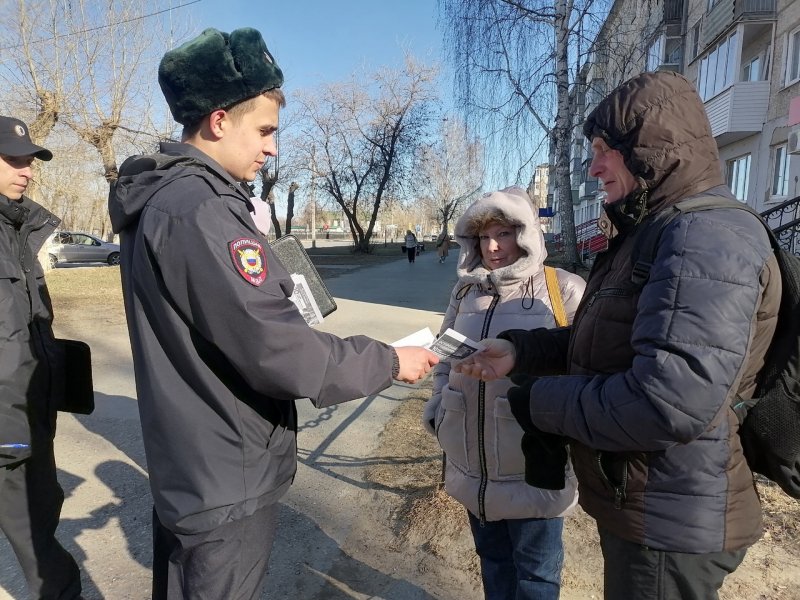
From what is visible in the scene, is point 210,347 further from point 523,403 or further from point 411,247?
point 411,247

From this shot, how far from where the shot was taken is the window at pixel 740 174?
15.3 metres

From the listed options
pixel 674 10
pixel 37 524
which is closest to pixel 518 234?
pixel 37 524

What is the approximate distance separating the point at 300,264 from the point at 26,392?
4.20 feet

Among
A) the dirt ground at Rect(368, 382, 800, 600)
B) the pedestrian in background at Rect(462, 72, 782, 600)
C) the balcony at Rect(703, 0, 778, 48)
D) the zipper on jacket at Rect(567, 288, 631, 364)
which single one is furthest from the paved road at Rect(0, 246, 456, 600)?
the balcony at Rect(703, 0, 778, 48)

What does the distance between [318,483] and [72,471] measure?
172 centimetres

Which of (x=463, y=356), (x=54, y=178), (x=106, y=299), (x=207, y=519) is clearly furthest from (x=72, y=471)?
(x=54, y=178)

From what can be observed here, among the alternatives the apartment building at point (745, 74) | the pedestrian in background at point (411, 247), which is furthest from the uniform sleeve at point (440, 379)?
the pedestrian in background at point (411, 247)

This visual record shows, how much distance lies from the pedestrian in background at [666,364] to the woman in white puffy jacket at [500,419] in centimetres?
53

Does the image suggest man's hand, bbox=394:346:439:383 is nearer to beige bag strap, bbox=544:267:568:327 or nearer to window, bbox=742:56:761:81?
beige bag strap, bbox=544:267:568:327

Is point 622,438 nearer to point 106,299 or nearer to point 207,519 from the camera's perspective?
point 207,519

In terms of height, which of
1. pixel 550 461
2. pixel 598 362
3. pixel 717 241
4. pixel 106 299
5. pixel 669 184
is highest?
pixel 669 184

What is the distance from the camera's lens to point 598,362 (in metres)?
1.40

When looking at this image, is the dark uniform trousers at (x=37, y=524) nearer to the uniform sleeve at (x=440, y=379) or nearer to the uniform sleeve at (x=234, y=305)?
the uniform sleeve at (x=234, y=305)

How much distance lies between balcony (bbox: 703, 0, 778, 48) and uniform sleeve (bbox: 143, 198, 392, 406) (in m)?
16.5
